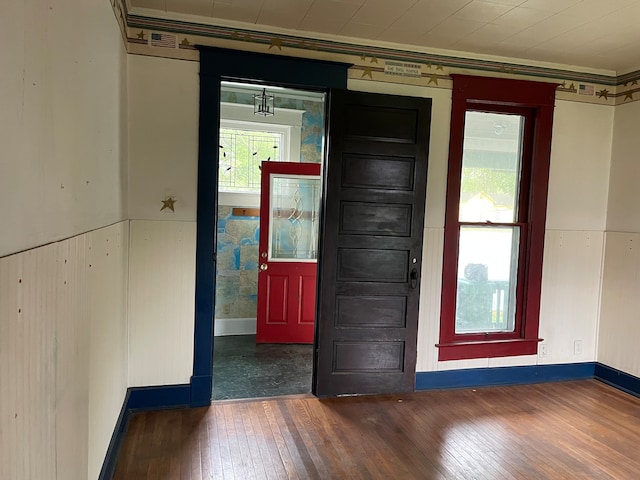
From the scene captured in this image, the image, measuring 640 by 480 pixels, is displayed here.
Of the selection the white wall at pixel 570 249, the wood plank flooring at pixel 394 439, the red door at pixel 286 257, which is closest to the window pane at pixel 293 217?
the red door at pixel 286 257

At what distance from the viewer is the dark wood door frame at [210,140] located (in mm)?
3109

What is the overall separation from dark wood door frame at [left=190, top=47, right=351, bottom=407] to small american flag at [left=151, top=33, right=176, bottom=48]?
19cm

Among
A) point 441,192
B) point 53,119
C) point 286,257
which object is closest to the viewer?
point 53,119

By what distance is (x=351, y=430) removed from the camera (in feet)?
9.61

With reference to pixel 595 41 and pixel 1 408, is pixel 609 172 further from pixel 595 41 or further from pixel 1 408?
Answer: pixel 1 408

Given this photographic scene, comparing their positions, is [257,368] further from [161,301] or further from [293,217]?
[293,217]

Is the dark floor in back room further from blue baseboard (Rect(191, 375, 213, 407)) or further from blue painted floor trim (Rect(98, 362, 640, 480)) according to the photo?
blue painted floor trim (Rect(98, 362, 640, 480))

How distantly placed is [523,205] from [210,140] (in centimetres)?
260

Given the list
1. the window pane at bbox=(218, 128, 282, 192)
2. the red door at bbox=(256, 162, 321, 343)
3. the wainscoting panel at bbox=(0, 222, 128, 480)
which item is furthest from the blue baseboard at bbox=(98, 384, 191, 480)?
the window pane at bbox=(218, 128, 282, 192)

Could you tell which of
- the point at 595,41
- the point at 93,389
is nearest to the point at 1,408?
the point at 93,389

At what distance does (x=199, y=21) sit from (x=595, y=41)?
2743 mm

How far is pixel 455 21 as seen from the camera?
2.95m

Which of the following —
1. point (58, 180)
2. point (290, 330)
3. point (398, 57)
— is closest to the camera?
point (58, 180)

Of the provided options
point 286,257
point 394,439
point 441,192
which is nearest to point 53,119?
point 394,439
